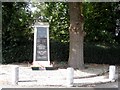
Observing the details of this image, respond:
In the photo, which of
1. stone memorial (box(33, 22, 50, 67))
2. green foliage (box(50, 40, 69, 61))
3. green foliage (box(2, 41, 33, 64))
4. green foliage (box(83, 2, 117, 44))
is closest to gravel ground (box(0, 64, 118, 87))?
stone memorial (box(33, 22, 50, 67))

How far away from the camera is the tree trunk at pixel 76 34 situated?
49.8 ft

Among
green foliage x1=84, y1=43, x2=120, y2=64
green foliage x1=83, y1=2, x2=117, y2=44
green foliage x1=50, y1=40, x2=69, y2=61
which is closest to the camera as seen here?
green foliage x1=50, y1=40, x2=69, y2=61

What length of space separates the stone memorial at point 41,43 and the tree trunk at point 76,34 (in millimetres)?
1391

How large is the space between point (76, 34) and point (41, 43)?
199 centimetres

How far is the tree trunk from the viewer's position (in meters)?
15.2

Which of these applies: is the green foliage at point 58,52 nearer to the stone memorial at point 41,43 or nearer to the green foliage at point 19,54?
the green foliage at point 19,54

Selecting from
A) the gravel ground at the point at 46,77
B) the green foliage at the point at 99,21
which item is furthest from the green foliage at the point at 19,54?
the green foliage at the point at 99,21

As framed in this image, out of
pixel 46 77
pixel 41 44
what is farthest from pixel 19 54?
pixel 46 77

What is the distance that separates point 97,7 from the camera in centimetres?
2098

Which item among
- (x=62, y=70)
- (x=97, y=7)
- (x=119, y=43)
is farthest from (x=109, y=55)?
(x=62, y=70)

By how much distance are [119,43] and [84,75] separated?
8739mm

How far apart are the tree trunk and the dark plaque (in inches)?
57.4

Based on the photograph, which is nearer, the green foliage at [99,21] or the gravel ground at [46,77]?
the gravel ground at [46,77]

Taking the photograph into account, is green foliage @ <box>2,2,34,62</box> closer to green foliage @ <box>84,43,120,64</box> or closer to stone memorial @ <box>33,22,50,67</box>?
stone memorial @ <box>33,22,50,67</box>
